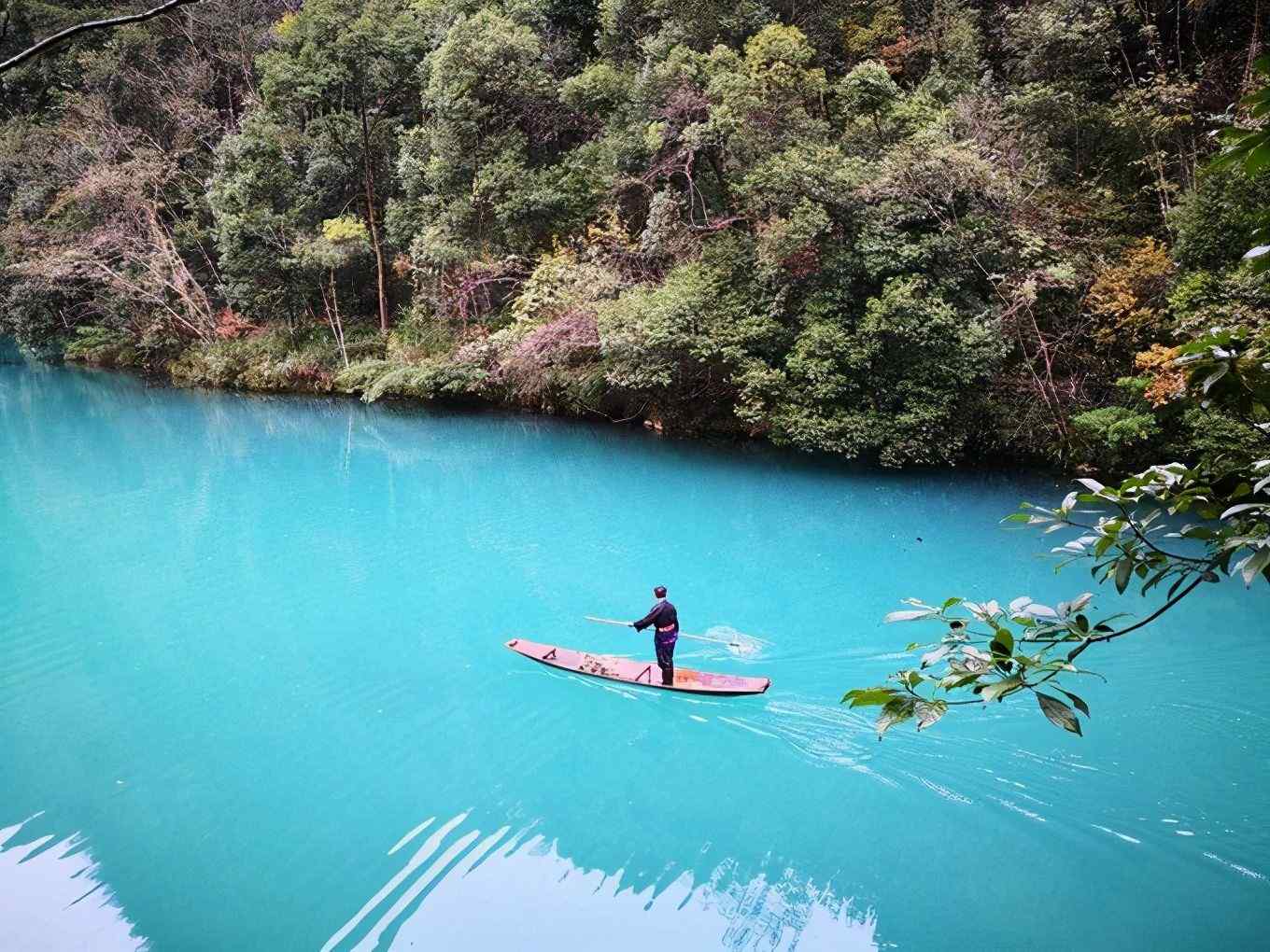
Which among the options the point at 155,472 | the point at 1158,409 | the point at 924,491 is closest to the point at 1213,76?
the point at 1158,409

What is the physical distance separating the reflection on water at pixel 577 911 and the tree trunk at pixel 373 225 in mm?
15949

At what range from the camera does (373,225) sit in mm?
18828

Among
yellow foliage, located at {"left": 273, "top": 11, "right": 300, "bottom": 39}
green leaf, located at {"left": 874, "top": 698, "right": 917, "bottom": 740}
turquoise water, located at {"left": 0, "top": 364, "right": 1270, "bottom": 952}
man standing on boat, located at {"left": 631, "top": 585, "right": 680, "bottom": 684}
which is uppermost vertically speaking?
yellow foliage, located at {"left": 273, "top": 11, "right": 300, "bottom": 39}

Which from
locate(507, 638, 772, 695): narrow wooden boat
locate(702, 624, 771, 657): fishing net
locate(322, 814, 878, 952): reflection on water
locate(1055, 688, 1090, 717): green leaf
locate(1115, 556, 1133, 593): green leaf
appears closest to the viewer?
locate(1055, 688, 1090, 717): green leaf

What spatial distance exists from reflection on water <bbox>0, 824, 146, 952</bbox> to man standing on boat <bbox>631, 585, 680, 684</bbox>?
395 cm

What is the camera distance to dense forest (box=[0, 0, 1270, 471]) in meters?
11.2

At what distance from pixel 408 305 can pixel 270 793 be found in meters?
15.7

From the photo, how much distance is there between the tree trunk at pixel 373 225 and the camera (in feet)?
60.3

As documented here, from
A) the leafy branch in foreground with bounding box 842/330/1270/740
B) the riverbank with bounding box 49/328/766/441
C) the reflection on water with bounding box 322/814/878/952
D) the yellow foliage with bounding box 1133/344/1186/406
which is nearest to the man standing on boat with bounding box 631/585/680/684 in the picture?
the reflection on water with bounding box 322/814/878/952

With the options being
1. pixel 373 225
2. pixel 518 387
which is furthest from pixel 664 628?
pixel 373 225

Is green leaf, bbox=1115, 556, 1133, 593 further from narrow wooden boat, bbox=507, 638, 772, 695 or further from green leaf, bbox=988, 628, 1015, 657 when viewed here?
narrow wooden boat, bbox=507, 638, 772, 695

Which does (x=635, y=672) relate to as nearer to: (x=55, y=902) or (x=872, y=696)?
(x=55, y=902)

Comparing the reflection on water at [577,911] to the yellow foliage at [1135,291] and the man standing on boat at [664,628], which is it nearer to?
the man standing on boat at [664,628]

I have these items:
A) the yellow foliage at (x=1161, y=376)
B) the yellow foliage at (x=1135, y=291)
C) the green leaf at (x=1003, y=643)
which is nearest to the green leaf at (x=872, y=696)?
the green leaf at (x=1003, y=643)
